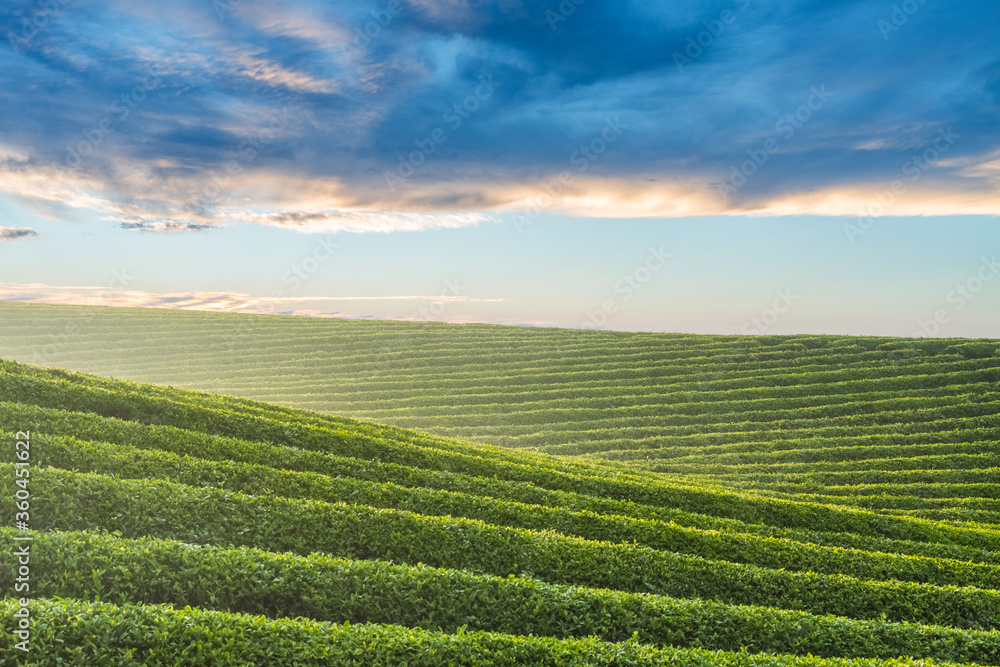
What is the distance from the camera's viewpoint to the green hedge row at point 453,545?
10422mm

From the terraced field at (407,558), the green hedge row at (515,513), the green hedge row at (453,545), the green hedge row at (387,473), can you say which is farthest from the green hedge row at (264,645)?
the green hedge row at (387,473)

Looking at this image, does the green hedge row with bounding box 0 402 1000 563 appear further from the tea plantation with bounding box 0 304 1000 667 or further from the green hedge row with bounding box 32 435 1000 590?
the green hedge row with bounding box 32 435 1000 590

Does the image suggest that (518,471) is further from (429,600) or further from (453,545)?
(429,600)

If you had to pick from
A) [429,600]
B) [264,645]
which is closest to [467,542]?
[429,600]

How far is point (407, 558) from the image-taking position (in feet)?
35.7

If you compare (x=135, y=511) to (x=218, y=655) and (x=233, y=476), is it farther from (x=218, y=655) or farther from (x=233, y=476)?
(x=218, y=655)

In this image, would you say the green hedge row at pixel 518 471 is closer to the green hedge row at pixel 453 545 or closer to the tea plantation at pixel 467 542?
the tea plantation at pixel 467 542

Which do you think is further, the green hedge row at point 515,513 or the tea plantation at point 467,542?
the green hedge row at point 515,513

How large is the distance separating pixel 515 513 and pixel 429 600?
14.6 feet

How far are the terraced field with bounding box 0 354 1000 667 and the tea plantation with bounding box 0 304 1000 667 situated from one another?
45 millimetres

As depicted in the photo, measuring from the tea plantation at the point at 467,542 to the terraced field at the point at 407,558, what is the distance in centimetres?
4

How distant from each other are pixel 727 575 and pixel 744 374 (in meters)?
26.7

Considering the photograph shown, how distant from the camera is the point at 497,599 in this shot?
9703mm

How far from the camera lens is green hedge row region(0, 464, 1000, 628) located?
1042 cm
